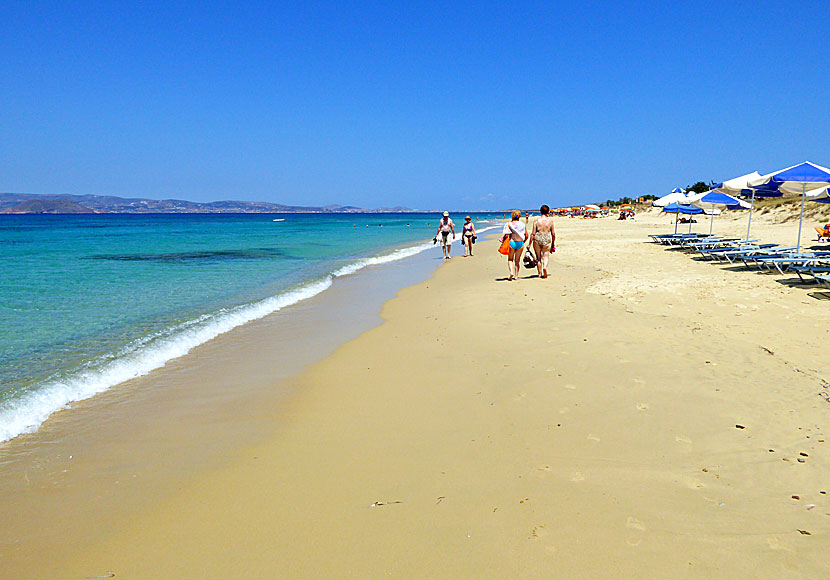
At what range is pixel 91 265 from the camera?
20.5 meters

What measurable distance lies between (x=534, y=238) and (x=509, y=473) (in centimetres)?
965

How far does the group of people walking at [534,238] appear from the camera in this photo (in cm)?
1166

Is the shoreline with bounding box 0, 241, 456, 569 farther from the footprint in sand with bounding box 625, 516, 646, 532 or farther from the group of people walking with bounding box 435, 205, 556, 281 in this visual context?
the group of people walking with bounding box 435, 205, 556, 281

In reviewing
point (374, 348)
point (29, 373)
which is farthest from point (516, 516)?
point (29, 373)

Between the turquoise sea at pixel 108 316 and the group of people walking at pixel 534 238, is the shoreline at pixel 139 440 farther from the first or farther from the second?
the group of people walking at pixel 534 238

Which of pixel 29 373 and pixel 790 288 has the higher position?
pixel 790 288

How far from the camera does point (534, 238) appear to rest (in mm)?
12273

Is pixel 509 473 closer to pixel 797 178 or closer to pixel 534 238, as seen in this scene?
pixel 534 238

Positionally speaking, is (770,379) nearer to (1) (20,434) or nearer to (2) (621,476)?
(2) (621,476)

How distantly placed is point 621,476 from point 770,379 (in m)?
2.56

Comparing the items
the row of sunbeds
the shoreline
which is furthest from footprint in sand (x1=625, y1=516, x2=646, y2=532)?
the row of sunbeds

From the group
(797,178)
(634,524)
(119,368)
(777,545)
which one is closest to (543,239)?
(797,178)

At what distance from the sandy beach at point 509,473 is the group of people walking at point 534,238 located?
5.52m

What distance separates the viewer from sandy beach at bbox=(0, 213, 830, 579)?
8.17 feet
